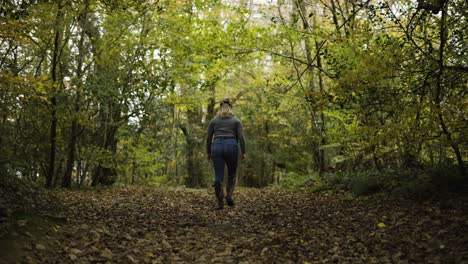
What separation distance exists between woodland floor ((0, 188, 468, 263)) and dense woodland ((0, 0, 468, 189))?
3.82ft

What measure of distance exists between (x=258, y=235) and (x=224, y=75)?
763cm

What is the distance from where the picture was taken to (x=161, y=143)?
1673 cm

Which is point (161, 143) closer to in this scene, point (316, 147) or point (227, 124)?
point (316, 147)

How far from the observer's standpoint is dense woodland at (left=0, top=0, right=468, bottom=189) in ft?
18.2

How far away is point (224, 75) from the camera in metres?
12.3

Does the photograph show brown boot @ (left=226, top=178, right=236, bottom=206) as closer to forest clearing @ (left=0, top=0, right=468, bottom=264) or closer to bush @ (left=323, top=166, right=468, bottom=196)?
forest clearing @ (left=0, top=0, right=468, bottom=264)

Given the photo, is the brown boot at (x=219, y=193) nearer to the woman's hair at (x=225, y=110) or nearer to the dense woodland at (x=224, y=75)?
the woman's hair at (x=225, y=110)

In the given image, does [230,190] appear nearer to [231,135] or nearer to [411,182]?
[231,135]

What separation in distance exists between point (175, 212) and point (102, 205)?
140 cm

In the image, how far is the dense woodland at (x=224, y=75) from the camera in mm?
5559

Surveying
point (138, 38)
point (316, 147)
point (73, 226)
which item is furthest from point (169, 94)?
point (73, 226)

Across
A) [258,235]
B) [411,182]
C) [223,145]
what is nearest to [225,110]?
[223,145]

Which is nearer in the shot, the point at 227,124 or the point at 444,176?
the point at 444,176

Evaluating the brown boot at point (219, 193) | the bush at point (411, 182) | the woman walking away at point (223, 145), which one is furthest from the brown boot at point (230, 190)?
A: the bush at point (411, 182)
